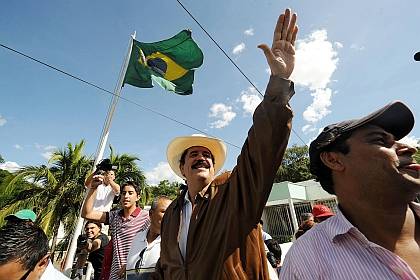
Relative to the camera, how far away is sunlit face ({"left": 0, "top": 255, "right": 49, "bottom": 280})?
167 cm

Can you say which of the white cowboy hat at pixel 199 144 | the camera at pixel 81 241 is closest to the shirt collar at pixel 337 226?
the white cowboy hat at pixel 199 144

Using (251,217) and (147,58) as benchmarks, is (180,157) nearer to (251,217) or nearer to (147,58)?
(251,217)

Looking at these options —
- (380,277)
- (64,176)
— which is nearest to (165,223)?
(380,277)

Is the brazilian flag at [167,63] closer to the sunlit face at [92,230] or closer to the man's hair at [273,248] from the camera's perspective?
the sunlit face at [92,230]

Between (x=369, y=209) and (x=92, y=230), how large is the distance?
426cm

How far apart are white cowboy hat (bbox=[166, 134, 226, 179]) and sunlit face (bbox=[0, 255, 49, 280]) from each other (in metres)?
1.25

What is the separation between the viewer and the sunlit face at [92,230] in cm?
457

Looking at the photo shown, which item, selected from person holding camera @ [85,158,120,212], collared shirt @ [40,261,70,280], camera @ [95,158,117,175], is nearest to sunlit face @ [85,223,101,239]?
person holding camera @ [85,158,120,212]

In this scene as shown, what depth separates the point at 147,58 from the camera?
22.1 ft

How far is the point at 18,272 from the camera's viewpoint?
1701mm

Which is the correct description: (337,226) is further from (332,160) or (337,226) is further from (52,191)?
(52,191)

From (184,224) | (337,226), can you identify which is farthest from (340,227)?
(184,224)

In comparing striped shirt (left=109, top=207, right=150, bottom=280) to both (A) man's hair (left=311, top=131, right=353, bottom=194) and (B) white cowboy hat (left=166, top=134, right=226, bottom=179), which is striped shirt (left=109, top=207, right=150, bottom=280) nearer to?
(B) white cowboy hat (left=166, top=134, right=226, bottom=179)

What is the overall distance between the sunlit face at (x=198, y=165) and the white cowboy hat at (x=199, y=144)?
60 mm
